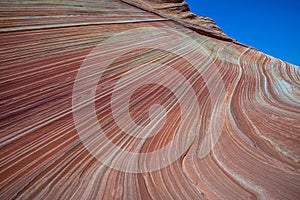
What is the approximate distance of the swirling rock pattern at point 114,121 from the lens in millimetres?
1032

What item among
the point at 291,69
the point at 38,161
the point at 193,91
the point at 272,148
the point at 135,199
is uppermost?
the point at 291,69

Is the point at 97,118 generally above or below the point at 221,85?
below

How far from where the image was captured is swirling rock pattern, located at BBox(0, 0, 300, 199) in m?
1.03

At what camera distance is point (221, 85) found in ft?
8.06

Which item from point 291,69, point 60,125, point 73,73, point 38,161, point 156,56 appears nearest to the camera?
point 38,161

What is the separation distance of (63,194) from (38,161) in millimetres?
239

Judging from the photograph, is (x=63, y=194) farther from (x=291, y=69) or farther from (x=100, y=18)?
(x=291, y=69)

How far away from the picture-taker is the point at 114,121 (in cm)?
152

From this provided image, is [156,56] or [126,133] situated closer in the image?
[126,133]

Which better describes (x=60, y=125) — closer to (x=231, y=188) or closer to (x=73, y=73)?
(x=73, y=73)

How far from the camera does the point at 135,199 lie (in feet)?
3.24

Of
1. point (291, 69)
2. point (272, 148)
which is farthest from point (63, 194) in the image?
point (291, 69)

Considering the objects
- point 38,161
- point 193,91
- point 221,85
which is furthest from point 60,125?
point 221,85

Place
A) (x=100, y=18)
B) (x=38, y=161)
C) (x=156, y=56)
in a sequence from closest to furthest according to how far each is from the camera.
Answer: (x=38, y=161), (x=156, y=56), (x=100, y=18)
